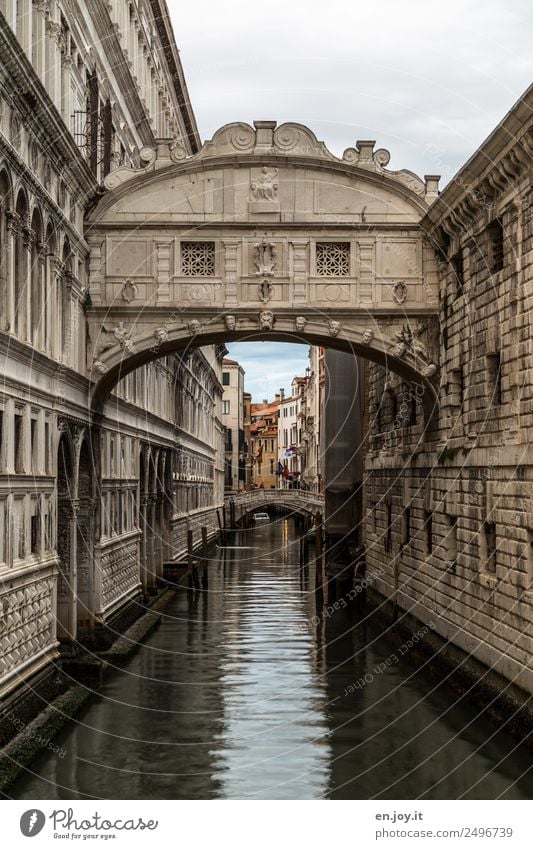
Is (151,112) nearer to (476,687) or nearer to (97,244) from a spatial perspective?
(97,244)

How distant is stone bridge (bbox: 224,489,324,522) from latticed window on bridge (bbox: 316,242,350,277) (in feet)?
112

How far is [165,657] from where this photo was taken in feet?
82.3

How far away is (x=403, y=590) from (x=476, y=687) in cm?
828

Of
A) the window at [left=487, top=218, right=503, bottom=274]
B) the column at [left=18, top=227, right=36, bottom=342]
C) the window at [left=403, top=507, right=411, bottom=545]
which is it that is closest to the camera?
the column at [left=18, top=227, right=36, bottom=342]

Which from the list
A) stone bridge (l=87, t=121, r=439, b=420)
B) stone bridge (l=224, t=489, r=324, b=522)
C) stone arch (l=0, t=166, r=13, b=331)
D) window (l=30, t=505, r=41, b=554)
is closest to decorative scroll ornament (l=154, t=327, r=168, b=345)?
stone bridge (l=87, t=121, r=439, b=420)

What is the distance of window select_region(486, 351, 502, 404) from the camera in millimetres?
19547

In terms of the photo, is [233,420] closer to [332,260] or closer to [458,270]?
[332,260]

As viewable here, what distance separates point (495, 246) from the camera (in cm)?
1994

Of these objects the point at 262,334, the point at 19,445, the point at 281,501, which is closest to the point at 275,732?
the point at 19,445

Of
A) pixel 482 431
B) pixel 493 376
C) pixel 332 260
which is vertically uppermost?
pixel 332 260

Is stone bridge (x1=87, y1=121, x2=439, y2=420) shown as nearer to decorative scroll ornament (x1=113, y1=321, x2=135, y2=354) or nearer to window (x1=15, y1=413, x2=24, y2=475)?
decorative scroll ornament (x1=113, y1=321, x2=135, y2=354)

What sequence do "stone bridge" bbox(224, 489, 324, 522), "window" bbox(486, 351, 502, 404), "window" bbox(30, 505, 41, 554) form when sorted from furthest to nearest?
"stone bridge" bbox(224, 489, 324, 522)
"window" bbox(486, 351, 502, 404)
"window" bbox(30, 505, 41, 554)

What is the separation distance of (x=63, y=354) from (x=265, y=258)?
4.46 meters

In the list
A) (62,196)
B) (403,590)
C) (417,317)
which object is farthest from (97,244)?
(403,590)
